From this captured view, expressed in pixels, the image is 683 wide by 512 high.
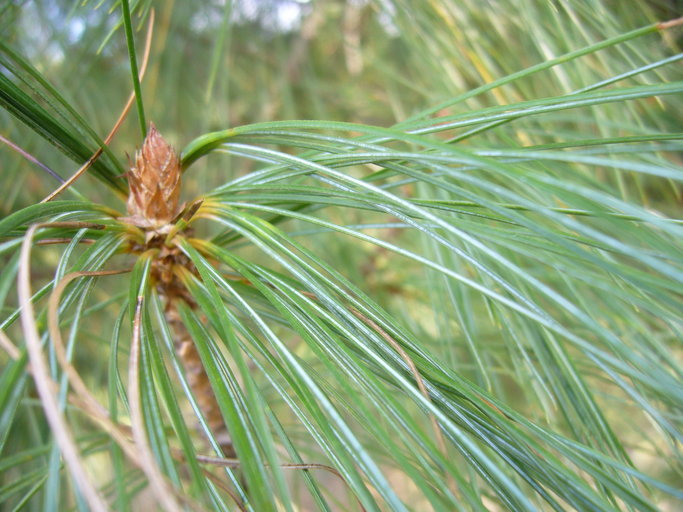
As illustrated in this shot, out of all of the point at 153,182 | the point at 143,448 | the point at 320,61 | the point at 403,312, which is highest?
the point at 320,61

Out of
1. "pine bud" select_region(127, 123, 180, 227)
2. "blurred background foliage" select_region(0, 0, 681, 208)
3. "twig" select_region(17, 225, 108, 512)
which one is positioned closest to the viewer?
"twig" select_region(17, 225, 108, 512)

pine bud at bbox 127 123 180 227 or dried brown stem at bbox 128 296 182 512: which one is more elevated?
pine bud at bbox 127 123 180 227

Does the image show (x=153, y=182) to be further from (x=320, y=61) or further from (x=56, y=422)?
(x=320, y=61)

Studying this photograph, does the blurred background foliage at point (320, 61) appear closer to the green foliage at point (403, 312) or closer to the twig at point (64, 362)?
the green foliage at point (403, 312)

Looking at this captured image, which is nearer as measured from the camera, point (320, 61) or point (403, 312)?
point (403, 312)

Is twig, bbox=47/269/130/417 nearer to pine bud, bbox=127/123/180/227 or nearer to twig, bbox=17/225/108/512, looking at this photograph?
twig, bbox=17/225/108/512

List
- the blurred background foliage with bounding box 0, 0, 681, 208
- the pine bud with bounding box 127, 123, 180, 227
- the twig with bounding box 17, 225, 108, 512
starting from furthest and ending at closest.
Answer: the blurred background foliage with bounding box 0, 0, 681, 208 → the pine bud with bounding box 127, 123, 180, 227 → the twig with bounding box 17, 225, 108, 512

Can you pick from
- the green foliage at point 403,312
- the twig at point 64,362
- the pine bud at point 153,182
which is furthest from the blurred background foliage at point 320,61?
the twig at point 64,362

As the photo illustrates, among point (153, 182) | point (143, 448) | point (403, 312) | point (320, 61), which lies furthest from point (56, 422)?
point (320, 61)

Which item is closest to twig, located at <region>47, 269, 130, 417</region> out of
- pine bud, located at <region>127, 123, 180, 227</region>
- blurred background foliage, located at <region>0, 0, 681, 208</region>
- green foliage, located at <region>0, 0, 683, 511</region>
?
green foliage, located at <region>0, 0, 683, 511</region>
